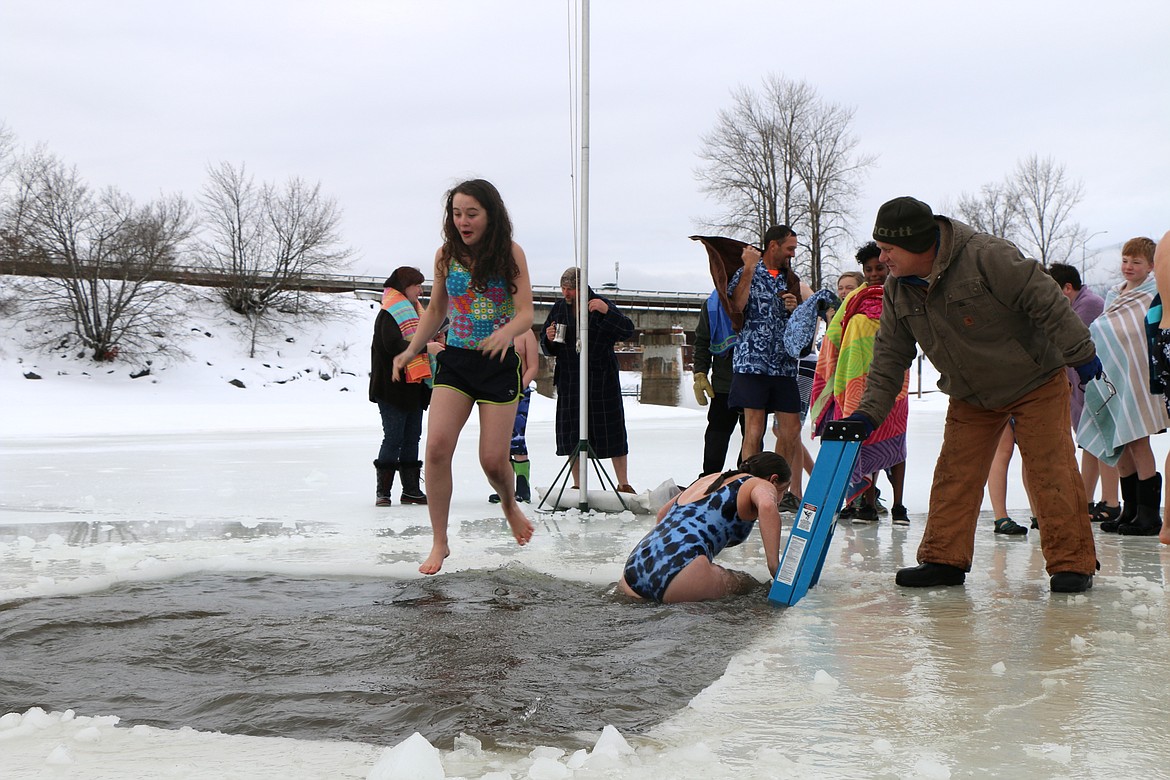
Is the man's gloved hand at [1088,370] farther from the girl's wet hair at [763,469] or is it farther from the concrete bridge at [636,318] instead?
the concrete bridge at [636,318]

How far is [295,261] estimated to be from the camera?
32000 millimetres

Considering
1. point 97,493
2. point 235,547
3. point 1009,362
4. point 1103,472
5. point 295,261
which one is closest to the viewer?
point 1009,362

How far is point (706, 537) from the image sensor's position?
3885 mm

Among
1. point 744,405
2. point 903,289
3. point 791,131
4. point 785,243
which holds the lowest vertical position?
point 744,405

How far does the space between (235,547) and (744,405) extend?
3099mm

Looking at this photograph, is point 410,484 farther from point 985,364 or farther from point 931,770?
point 931,770

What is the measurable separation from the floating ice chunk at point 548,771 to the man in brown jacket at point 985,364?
237 cm

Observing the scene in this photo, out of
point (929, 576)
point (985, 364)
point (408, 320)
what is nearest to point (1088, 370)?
point (985, 364)

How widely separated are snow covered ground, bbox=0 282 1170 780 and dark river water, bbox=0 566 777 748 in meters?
0.10

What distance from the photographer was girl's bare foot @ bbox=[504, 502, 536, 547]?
4.73 metres

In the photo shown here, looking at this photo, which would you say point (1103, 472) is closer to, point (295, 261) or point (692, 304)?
point (295, 261)

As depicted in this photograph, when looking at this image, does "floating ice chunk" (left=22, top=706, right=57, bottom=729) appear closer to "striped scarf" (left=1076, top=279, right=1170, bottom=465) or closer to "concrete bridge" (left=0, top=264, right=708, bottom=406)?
"striped scarf" (left=1076, top=279, right=1170, bottom=465)

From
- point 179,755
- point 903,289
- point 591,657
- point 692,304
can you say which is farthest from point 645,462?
point 692,304

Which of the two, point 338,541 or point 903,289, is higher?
point 903,289
